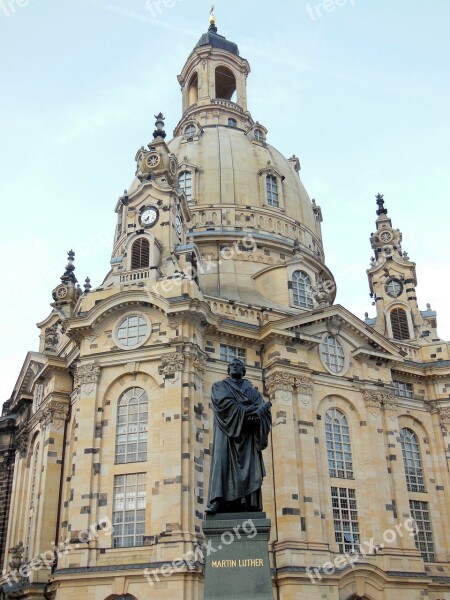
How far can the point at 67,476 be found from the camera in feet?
120

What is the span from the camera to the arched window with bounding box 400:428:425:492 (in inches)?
1597

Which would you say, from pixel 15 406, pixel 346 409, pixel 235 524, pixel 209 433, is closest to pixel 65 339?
pixel 15 406

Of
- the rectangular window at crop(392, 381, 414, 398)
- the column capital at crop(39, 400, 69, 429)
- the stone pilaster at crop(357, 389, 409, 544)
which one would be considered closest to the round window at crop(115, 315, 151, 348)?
the column capital at crop(39, 400, 69, 429)

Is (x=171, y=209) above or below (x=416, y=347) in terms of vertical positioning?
above

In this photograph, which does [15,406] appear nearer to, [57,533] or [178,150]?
[57,533]

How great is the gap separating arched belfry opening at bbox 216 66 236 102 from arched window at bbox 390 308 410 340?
30451 millimetres

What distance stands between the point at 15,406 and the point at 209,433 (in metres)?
18.8

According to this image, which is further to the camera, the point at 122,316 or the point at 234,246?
the point at 234,246

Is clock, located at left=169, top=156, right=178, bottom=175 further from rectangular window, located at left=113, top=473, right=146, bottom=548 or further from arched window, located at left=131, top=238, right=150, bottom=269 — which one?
rectangular window, located at left=113, top=473, right=146, bottom=548

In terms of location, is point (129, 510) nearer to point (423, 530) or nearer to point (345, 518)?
point (345, 518)

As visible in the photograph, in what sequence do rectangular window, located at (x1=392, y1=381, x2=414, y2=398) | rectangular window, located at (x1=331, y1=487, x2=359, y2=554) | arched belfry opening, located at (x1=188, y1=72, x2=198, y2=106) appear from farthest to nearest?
arched belfry opening, located at (x1=188, y1=72, x2=198, y2=106) → rectangular window, located at (x1=392, y1=381, x2=414, y2=398) → rectangular window, located at (x1=331, y1=487, x2=359, y2=554)

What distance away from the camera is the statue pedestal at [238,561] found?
44.8ft

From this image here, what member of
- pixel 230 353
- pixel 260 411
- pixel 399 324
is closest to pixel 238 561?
pixel 260 411

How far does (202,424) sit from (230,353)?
4941 mm
